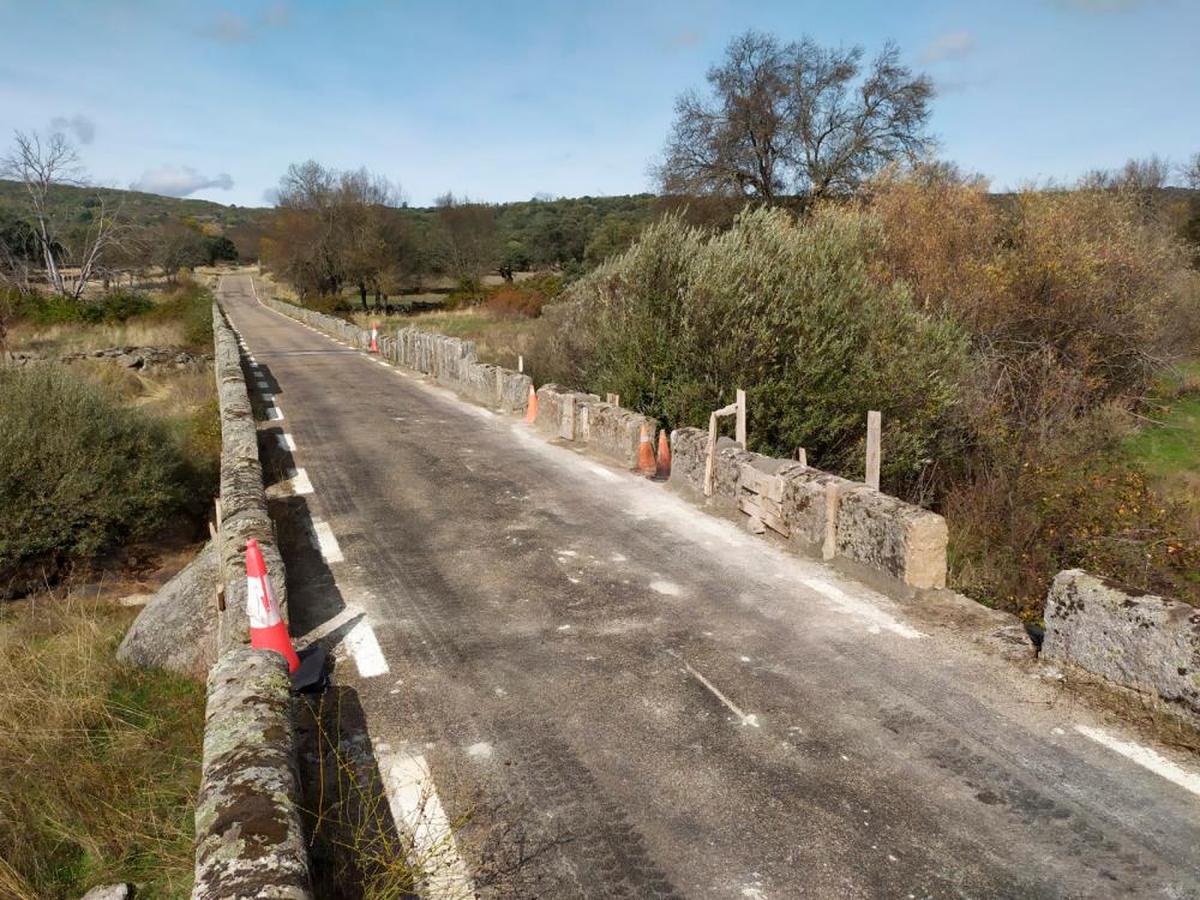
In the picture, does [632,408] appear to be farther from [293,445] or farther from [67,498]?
[67,498]

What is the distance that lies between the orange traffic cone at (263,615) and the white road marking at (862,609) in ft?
13.4

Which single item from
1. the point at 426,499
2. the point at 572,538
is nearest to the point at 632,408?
the point at 426,499

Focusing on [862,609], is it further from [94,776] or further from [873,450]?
[94,776]

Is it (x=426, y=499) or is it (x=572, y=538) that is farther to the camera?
(x=426, y=499)

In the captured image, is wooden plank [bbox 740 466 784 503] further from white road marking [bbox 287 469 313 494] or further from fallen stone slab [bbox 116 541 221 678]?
white road marking [bbox 287 469 313 494]

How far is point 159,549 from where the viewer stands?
13570 mm

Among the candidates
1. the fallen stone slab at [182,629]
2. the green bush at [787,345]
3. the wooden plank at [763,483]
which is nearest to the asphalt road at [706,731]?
the wooden plank at [763,483]

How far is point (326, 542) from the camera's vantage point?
7898mm

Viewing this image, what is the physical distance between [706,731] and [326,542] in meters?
4.89

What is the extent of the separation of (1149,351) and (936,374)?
842cm

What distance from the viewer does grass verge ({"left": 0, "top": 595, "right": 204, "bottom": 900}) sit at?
4016 mm

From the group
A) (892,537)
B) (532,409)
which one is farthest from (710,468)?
(532,409)

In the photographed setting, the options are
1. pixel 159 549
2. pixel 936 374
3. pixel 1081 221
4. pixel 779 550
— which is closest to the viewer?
pixel 779 550

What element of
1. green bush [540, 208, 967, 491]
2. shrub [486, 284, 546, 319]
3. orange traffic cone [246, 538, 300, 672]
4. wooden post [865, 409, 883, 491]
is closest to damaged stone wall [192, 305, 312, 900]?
orange traffic cone [246, 538, 300, 672]
